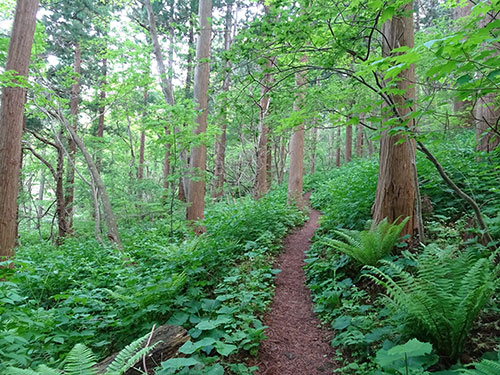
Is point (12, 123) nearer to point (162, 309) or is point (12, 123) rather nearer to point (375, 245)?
point (162, 309)

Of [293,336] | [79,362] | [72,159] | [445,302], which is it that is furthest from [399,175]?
[72,159]

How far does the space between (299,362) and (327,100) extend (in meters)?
3.64

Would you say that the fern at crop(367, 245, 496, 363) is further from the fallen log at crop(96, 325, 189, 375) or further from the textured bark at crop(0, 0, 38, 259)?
the textured bark at crop(0, 0, 38, 259)

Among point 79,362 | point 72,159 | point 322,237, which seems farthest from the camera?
point 72,159

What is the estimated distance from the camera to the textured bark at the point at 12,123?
5359 mm

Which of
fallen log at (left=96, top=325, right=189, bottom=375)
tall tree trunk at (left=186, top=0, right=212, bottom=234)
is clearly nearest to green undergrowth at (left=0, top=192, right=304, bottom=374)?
fallen log at (left=96, top=325, right=189, bottom=375)

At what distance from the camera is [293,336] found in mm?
3051

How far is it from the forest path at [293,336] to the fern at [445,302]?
3.02ft

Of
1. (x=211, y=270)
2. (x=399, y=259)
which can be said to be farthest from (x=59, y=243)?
(x=399, y=259)

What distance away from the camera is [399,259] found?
3477 mm

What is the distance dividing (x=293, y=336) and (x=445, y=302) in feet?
5.19

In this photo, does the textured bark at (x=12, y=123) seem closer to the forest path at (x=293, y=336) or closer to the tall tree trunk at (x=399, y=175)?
the forest path at (x=293, y=336)

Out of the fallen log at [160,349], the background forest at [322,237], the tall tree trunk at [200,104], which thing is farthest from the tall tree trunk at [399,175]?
the tall tree trunk at [200,104]

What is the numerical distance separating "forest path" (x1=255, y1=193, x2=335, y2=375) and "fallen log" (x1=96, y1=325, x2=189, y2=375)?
30.5 inches
